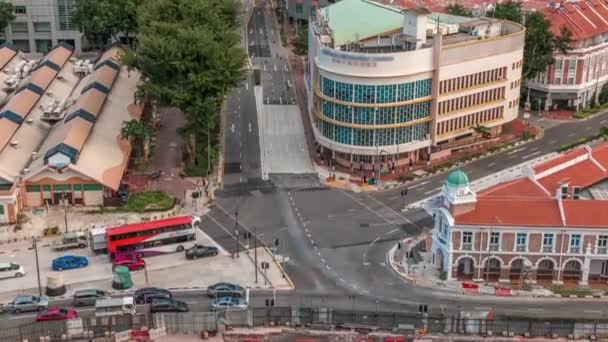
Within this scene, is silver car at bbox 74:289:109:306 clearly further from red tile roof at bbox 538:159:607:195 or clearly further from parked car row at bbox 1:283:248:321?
red tile roof at bbox 538:159:607:195

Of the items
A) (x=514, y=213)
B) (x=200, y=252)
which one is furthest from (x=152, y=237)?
(x=514, y=213)

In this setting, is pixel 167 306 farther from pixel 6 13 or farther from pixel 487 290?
pixel 6 13

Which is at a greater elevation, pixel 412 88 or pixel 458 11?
pixel 458 11

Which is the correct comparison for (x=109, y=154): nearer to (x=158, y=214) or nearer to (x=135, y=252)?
(x=158, y=214)

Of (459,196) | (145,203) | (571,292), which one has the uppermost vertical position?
(459,196)

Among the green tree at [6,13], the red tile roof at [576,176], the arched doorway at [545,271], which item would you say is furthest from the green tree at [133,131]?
the green tree at [6,13]

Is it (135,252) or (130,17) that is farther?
(130,17)

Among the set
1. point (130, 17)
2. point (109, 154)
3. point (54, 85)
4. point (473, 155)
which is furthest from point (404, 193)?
point (130, 17)

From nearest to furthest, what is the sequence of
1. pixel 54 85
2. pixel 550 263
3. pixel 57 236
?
pixel 550 263
pixel 57 236
pixel 54 85
